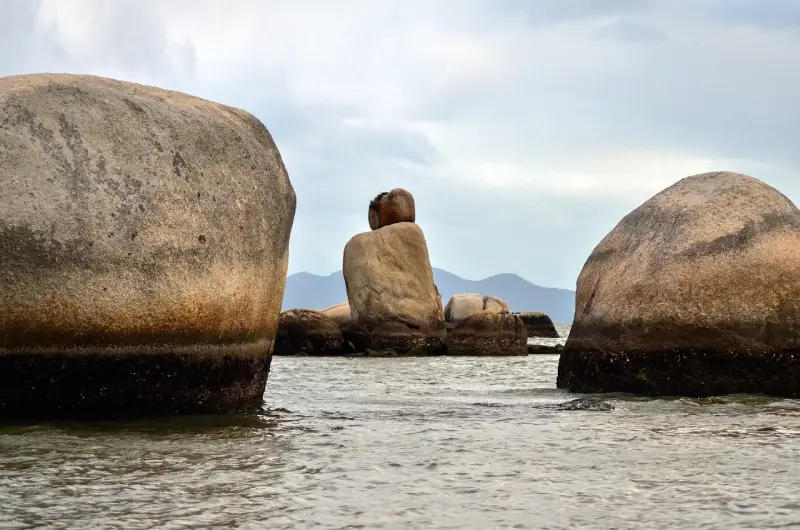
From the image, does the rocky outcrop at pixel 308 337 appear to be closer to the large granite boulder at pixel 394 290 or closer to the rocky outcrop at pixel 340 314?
the large granite boulder at pixel 394 290

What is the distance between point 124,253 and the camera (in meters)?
7.60

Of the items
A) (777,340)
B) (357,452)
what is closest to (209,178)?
(357,452)

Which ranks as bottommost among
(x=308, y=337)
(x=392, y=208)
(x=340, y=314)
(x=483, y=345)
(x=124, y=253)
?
(x=124, y=253)

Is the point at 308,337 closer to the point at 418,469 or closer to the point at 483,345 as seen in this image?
the point at 483,345

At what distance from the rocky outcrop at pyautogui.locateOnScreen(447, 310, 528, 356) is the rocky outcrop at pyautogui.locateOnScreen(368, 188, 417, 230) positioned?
3.62 meters

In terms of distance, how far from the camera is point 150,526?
13.4ft

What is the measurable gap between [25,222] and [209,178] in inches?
60.7

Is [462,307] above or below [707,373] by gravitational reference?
above

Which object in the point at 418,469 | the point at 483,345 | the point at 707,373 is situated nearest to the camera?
the point at 418,469

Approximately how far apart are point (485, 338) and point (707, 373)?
18.1 m

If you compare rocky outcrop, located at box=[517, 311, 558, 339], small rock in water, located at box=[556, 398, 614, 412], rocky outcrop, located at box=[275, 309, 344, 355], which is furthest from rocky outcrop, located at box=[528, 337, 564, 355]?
small rock in water, located at box=[556, 398, 614, 412]

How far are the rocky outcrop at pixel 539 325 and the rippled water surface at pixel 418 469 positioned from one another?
132 ft

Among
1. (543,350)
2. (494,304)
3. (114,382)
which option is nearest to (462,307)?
(494,304)

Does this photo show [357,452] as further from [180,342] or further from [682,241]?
[682,241]
